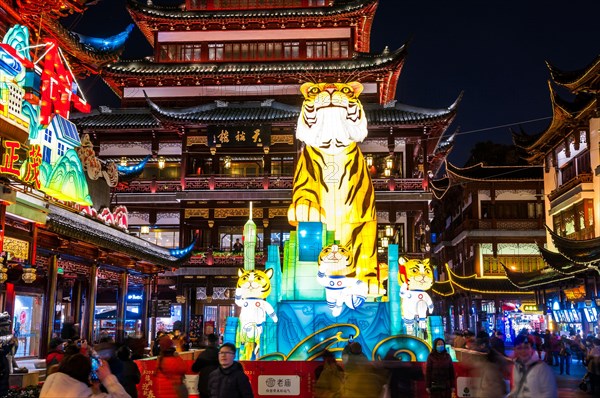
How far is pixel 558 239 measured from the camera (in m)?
24.2

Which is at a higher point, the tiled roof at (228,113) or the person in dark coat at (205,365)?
the tiled roof at (228,113)

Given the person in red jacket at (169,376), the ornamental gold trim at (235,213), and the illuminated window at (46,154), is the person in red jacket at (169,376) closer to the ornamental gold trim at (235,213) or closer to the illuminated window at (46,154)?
the illuminated window at (46,154)

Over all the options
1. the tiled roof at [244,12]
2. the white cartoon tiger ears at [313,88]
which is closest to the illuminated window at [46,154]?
the white cartoon tiger ears at [313,88]

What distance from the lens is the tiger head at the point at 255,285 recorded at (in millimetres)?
13531

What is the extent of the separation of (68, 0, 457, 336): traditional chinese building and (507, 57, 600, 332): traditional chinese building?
17.9ft

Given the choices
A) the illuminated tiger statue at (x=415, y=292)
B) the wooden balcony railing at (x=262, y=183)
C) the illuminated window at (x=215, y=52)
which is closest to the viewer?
the illuminated tiger statue at (x=415, y=292)

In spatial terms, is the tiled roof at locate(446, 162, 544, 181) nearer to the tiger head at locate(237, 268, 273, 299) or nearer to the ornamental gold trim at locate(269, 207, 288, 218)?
the ornamental gold trim at locate(269, 207, 288, 218)

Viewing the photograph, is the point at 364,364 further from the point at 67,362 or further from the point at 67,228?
the point at 67,228

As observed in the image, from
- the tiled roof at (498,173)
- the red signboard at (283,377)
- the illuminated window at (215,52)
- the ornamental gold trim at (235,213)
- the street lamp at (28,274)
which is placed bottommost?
the red signboard at (283,377)

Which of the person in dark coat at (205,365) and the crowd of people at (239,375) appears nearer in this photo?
the crowd of people at (239,375)

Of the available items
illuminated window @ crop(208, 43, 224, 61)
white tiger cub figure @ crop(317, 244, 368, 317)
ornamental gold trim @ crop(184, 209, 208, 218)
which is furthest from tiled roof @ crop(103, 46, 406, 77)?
white tiger cub figure @ crop(317, 244, 368, 317)

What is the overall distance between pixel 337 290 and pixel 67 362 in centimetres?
815

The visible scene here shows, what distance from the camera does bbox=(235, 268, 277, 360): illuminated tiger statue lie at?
44.2 feet

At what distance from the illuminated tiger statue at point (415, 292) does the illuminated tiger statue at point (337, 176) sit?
67 centimetres
